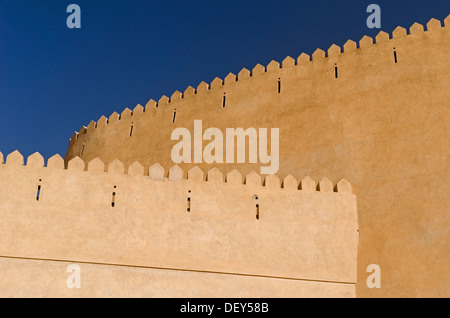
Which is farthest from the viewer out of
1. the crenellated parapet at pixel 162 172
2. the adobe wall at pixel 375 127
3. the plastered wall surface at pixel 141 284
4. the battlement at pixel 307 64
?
the battlement at pixel 307 64

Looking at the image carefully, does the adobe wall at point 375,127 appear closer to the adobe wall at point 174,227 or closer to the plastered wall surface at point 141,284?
the adobe wall at point 174,227

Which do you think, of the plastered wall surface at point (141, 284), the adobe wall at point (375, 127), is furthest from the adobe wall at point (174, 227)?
the adobe wall at point (375, 127)

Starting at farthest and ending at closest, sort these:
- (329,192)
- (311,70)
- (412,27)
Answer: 1. (311,70)
2. (412,27)
3. (329,192)

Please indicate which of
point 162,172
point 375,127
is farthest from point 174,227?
point 375,127

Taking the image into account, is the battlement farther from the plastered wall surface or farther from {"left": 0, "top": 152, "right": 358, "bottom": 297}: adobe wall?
the plastered wall surface

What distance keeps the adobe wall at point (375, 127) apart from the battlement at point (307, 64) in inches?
0.9

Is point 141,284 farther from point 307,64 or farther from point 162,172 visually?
point 307,64

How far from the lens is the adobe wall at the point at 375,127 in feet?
28.2

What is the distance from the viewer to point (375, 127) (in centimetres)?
972

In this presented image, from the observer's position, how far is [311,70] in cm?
1098

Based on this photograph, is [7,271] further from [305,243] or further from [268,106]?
[268,106]

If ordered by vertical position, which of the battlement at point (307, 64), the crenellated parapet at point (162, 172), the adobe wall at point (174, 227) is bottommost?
the adobe wall at point (174, 227)
